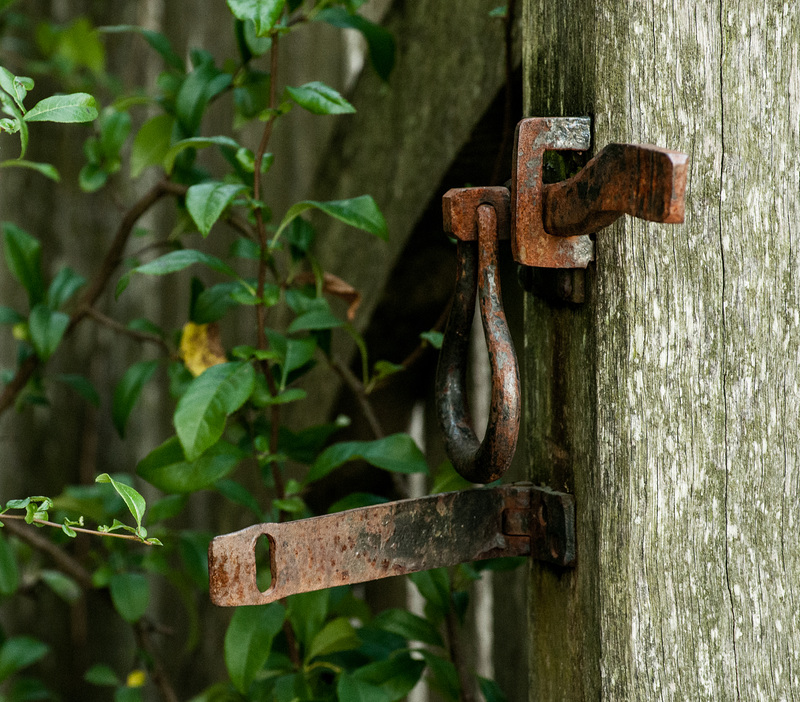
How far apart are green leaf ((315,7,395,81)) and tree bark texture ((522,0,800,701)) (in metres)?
0.48

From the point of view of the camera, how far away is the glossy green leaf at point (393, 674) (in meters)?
0.96

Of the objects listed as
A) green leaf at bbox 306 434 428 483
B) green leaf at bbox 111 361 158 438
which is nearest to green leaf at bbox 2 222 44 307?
green leaf at bbox 111 361 158 438

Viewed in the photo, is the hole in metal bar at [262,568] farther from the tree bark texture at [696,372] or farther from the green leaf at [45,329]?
the tree bark texture at [696,372]

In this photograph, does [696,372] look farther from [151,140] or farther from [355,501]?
[151,140]

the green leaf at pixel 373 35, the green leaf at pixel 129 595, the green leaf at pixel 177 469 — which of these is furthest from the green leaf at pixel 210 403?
the green leaf at pixel 129 595

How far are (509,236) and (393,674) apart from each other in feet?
1.93

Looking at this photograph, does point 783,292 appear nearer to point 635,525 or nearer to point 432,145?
point 635,525

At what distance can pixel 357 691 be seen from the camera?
34.5 inches

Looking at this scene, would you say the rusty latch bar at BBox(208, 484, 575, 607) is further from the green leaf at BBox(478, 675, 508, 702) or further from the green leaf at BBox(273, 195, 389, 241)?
the green leaf at BBox(478, 675, 508, 702)

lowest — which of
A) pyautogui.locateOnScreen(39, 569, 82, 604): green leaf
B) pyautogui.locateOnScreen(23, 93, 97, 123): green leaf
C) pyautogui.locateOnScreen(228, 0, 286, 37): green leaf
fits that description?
pyautogui.locateOnScreen(39, 569, 82, 604): green leaf

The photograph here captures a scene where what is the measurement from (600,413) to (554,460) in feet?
0.26

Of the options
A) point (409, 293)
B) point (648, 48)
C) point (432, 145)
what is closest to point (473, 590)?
point (409, 293)

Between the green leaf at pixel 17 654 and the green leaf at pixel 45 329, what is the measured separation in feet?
1.88

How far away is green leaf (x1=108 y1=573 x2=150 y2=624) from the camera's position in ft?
4.17
